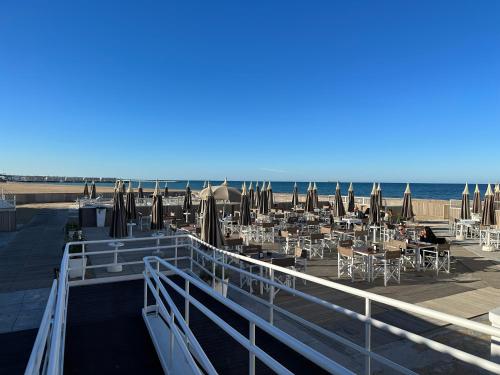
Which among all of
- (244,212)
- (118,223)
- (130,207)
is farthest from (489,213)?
(130,207)

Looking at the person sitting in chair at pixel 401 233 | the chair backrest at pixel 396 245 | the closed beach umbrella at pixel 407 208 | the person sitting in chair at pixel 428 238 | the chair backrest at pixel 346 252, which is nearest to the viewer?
the chair backrest at pixel 346 252

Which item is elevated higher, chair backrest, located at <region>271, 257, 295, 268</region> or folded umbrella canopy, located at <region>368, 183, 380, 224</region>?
folded umbrella canopy, located at <region>368, 183, 380, 224</region>

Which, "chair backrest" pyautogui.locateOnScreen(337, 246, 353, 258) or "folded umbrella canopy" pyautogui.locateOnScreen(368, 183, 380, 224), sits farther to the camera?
"folded umbrella canopy" pyautogui.locateOnScreen(368, 183, 380, 224)

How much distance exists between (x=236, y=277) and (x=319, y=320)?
3094 mm

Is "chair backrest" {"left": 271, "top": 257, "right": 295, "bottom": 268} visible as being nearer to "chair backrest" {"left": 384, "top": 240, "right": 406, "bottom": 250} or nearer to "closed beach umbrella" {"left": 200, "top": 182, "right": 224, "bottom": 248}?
"closed beach umbrella" {"left": 200, "top": 182, "right": 224, "bottom": 248}

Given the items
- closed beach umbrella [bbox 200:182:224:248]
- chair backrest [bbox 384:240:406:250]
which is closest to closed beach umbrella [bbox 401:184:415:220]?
chair backrest [bbox 384:240:406:250]

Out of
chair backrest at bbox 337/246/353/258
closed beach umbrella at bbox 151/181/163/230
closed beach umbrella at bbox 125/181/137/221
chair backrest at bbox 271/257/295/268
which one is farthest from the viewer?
closed beach umbrella at bbox 125/181/137/221

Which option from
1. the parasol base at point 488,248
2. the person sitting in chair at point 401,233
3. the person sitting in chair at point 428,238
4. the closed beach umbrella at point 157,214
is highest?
the closed beach umbrella at point 157,214

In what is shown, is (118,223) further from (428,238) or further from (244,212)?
(428,238)

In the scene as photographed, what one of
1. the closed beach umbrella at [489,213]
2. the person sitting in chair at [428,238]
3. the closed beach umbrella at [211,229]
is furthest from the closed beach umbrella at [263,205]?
the closed beach umbrella at [211,229]

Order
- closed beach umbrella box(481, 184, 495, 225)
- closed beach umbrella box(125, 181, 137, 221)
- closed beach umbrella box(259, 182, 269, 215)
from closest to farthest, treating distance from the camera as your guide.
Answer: closed beach umbrella box(481, 184, 495, 225) < closed beach umbrella box(125, 181, 137, 221) < closed beach umbrella box(259, 182, 269, 215)

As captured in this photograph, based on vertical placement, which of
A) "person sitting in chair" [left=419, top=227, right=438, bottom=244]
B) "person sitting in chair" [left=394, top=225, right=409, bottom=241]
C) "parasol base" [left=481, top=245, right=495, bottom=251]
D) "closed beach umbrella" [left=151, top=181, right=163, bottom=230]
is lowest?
"parasol base" [left=481, top=245, right=495, bottom=251]

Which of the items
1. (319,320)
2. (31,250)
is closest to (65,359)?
(319,320)

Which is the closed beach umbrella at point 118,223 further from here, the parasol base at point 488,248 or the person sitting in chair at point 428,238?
the parasol base at point 488,248
